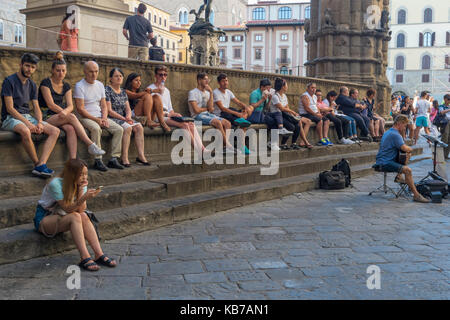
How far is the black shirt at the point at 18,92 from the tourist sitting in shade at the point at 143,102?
1.91m

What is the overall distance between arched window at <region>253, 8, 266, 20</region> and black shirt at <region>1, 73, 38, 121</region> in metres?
77.0

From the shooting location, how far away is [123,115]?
723cm

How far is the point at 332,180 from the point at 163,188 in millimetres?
3611

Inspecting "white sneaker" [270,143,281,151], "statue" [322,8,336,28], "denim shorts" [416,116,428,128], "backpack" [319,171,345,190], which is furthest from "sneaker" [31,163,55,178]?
"statue" [322,8,336,28]

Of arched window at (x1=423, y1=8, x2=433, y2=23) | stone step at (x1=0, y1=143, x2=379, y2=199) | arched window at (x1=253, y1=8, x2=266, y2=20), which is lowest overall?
stone step at (x1=0, y1=143, x2=379, y2=199)

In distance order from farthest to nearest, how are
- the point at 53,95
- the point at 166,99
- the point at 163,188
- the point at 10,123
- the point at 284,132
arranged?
the point at 284,132 → the point at 166,99 → the point at 163,188 → the point at 53,95 → the point at 10,123

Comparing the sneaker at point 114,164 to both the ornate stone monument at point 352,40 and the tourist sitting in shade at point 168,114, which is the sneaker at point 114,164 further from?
the ornate stone monument at point 352,40

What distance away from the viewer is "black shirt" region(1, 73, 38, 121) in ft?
18.4

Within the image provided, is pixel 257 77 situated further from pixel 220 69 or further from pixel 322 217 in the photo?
pixel 322 217

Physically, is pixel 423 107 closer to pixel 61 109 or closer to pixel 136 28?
pixel 136 28

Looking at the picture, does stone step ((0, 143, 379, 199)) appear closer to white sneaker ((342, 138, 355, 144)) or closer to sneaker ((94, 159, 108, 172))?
sneaker ((94, 159, 108, 172))

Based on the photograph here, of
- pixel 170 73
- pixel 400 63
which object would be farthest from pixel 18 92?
pixel 400 63

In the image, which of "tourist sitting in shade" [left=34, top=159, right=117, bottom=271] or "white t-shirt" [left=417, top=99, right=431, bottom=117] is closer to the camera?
"tourist sitting in shade" [left=34, top=159, right=117, bottom=271]

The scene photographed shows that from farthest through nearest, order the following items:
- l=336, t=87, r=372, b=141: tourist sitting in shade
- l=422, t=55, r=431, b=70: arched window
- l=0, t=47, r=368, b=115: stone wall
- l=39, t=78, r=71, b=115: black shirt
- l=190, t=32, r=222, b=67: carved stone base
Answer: l=422, t=55, r=431, b=70: arched window, l=190, t=32, r=222, b=67: carved stone base, l=336, t=87, r=372, b=141: tourist sitting in shade, l=0, t=47, r=368, b=115: stone wall, l=39, t=78, r=71, b=115: black shirt
